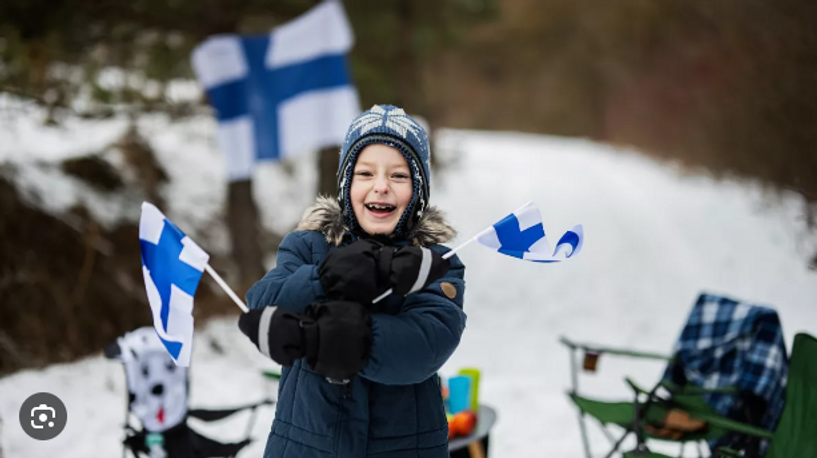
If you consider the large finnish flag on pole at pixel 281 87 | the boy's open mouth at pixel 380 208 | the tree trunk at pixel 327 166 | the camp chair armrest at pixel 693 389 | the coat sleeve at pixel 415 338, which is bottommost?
the camp chair armrest at pixel 693 389

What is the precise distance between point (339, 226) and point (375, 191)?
0.45 ft

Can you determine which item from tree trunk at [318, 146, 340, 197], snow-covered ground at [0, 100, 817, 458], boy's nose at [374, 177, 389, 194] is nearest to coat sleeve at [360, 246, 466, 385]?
boy's nose at [374, 177, 389, 194]

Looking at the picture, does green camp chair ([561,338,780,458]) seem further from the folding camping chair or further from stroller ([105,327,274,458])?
stroller ([105,327,274,458])

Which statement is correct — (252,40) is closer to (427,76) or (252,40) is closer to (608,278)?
(608,278)

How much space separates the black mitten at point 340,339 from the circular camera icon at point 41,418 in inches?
82.7

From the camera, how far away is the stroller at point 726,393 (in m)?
2.34

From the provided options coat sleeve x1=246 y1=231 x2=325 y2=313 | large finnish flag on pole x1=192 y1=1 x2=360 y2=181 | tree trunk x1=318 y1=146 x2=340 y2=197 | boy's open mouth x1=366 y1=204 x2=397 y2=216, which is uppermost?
large finnish flag on pole x1=192 y1=1 x2=360 y2=181

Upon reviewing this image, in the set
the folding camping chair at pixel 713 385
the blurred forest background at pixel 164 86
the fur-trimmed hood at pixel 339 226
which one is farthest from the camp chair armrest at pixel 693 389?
the blurred forest background at pixel 164 86

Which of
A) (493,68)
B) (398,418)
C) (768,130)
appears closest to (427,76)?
(493,68)

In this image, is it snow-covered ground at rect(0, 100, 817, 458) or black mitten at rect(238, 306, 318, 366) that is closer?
black mitten at rect(238, 306, 318, 366)

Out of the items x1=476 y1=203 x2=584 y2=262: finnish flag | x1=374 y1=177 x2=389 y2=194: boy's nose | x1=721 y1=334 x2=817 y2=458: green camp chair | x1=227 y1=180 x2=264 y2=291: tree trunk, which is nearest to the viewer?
x1=374 y1=177 x2=389 y2=194: boy's nose

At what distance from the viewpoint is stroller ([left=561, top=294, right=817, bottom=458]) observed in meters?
2.34

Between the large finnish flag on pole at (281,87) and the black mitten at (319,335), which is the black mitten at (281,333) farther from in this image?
the large finnish flag on pole at (281,87)

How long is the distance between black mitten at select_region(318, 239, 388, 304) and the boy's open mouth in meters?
0.21
